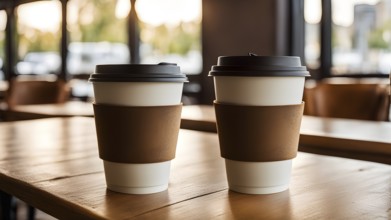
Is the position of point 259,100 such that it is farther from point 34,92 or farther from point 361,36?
point 361,36

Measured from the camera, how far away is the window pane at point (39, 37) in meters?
7.06

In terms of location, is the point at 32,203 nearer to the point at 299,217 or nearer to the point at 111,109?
the point at 111,109

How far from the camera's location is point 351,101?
2.17m

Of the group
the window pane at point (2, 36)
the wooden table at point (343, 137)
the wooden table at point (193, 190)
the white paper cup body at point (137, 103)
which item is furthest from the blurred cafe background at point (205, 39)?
the white paper cup body at point (137, 103)

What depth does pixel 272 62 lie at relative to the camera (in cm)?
61

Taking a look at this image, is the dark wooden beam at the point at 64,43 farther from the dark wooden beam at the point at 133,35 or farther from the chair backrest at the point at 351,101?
the chair backrest at the point at 351,101

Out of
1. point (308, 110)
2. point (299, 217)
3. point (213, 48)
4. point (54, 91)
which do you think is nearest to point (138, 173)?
point (299, 217)

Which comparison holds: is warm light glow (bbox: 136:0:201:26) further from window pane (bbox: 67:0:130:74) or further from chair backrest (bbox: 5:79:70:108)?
chair backrest (bbox: 5:79:70:108)

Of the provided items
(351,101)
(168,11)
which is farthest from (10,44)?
(351,101)

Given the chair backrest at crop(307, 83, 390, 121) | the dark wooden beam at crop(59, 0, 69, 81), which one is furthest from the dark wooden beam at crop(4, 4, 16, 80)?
the chair backrest at crop(307, 83, 390, 121)

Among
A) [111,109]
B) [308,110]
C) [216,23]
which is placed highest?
[216,23]

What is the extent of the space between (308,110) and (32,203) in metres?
1.68

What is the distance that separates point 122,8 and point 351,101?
169 inches

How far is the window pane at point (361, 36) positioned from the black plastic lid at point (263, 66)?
3380mm
